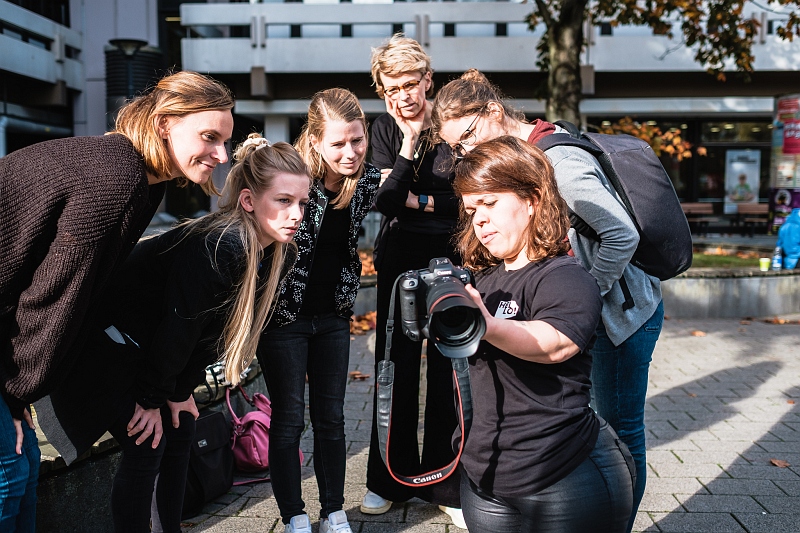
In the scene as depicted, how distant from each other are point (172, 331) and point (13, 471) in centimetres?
61

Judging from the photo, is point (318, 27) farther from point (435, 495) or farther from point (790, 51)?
point (435, 495)

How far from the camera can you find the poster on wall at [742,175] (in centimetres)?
2270

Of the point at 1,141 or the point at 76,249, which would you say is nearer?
the point at 76,249

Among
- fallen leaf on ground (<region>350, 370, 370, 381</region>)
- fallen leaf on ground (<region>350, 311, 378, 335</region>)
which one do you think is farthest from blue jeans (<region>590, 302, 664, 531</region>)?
fallen leaf on ground (<region>350, 311, 378, 335</region>)

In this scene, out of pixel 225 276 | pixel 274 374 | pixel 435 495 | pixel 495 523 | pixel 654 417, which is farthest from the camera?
pixel 654 417

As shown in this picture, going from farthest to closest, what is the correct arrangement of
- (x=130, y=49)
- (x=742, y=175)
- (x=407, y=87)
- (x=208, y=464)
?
(x=742, y=175) < (x=130, y=49) < (x=208, y=464) < (x=407, y=87)

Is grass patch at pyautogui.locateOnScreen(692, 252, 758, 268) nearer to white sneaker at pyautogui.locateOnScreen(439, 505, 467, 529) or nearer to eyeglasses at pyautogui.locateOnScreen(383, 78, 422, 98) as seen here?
white sneaker at pyautogui.locateOnScreen(439, 505, 467, 529)

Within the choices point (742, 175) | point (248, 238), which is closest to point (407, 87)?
point (248, 238)

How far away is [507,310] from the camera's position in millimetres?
2219

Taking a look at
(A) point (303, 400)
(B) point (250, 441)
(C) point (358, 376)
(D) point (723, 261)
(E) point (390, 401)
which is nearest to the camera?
(E) point (390, 401)

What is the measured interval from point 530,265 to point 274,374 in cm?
142

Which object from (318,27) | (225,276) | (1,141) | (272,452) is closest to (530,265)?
(225,276)

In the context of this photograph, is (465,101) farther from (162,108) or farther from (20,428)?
(20,428)

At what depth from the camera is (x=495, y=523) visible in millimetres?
2199
